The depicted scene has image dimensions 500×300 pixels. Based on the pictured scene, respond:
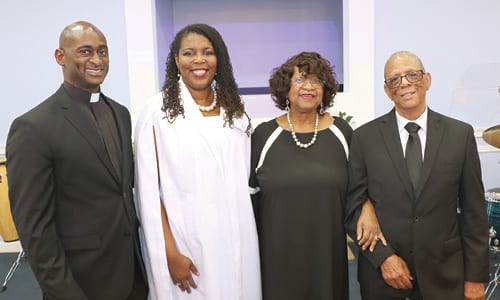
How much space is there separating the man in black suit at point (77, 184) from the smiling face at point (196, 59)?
349 mm

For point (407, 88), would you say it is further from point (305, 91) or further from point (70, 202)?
point (70, 202)

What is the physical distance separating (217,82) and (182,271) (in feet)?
2.94

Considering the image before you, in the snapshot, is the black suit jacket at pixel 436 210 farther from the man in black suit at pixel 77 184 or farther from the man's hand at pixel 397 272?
the man in black suit at pixel 77 184

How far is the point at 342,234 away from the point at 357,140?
0.47m

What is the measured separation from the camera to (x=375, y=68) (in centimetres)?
451

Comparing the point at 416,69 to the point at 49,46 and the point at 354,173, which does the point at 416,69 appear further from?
the point at 49,46

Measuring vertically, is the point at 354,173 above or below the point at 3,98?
below

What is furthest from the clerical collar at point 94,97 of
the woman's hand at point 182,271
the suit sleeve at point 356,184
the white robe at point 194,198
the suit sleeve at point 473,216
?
the suit sleeve at point 473,216

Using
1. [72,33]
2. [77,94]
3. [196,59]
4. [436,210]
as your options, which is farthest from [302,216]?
[72,33]

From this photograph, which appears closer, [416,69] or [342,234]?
[416,69]

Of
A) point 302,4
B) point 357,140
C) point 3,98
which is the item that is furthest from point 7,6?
point 357,140

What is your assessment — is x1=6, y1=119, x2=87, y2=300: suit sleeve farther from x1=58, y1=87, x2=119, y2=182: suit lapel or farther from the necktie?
the necktie

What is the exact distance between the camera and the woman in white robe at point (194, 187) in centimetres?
186

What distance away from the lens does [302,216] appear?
201cm
